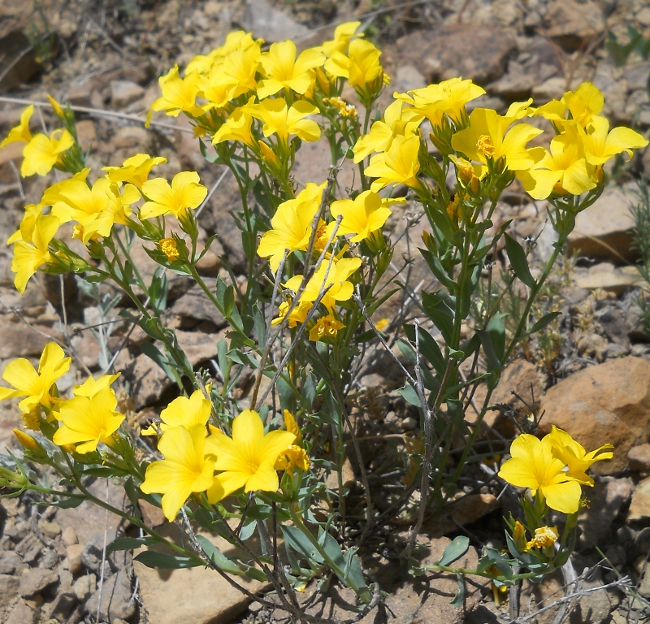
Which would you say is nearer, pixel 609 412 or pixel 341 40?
pixel 341 40

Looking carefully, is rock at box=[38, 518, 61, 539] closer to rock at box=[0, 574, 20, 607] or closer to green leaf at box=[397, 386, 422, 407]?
rock at box=[0, 574, 20, 607]

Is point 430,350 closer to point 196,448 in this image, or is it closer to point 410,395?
point 410,395

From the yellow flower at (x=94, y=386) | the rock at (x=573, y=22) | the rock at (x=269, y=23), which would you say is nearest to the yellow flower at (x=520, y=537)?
the yellow flower at (x=94, y=386)

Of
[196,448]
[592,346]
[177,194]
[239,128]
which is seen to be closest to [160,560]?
[196,448]

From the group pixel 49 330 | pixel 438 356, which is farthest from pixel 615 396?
pixel 49 330

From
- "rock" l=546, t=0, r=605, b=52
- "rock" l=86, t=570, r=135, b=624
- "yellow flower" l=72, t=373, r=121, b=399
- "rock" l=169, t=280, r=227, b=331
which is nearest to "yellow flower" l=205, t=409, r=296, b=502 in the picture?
"yellow flower" l=72, t=373, r=121, b=399

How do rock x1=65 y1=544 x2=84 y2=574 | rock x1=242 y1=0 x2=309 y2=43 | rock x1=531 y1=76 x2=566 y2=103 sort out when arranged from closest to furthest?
rock x1=65 y1=544 x2=84 y2=574
rock x1=531 y1=76 x2=566 y2=103
rock x1=242 y1=0 x2=309 y2=43
